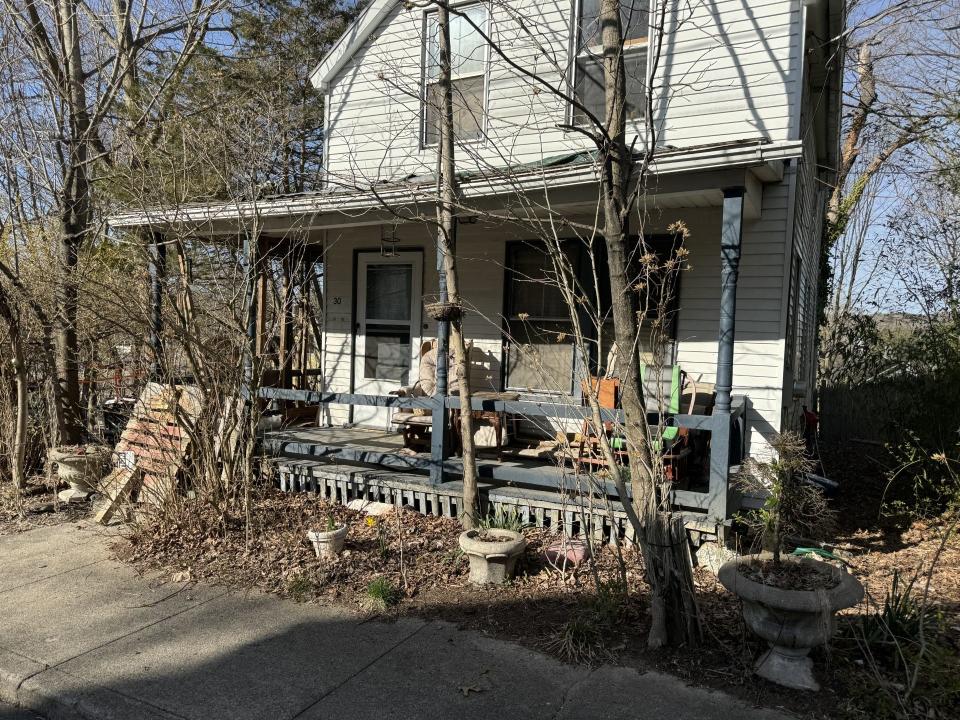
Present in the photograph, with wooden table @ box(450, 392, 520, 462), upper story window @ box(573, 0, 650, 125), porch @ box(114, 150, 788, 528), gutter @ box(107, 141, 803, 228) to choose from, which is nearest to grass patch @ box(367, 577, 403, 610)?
porch @ box(114, 150, 788, 528)

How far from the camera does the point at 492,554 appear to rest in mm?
4645

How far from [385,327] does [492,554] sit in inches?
191

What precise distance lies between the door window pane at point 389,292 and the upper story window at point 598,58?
3002 mm

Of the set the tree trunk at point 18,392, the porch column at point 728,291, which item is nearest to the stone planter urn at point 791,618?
the porch column at point 728,291

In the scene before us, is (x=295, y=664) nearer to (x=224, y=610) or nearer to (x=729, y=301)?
(x=224, y=610)

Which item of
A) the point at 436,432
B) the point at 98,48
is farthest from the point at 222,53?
the point at 436,432

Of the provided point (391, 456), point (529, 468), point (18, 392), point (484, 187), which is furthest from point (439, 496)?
point (18, 392)

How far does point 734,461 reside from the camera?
6.25 metres

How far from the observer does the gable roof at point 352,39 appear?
28.3ft

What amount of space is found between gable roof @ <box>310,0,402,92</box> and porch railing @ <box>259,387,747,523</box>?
4.70 meters

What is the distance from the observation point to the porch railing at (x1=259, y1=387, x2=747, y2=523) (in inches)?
206

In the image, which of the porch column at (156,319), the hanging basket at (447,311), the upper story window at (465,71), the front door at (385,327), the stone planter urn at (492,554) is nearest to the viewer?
the stone planter urn at (492,554)

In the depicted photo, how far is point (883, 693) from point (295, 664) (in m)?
3.04

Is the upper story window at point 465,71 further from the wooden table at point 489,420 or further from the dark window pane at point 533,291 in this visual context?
the wooden table at point 489,420
